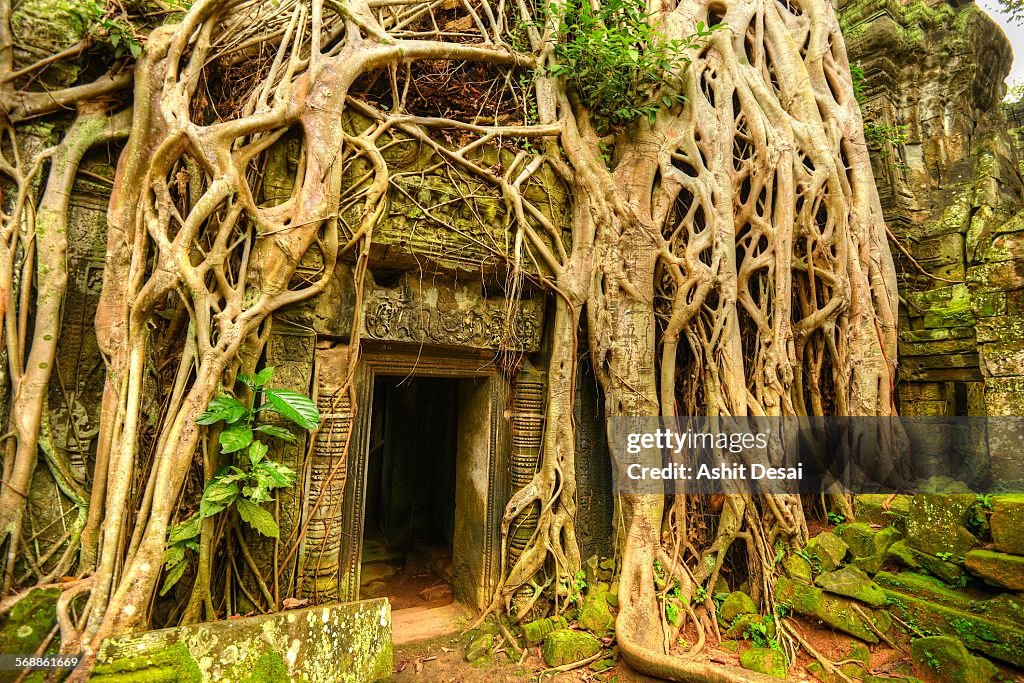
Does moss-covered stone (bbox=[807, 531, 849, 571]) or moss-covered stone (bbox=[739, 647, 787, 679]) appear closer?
moss-covered stone (bbox=[739, 647, 787, 679])

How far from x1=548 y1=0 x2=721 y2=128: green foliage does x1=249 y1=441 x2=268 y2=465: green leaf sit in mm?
3026

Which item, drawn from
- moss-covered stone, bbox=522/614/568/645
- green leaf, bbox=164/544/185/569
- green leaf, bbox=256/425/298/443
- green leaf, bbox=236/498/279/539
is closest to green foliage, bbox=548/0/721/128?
green leaf, bbox=256/425/298/443

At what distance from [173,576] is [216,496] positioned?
384 mm

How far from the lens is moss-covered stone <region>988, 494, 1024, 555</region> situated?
2359 millimetres

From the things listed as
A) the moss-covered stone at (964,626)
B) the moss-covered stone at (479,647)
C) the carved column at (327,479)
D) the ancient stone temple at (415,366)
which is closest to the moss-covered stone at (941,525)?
the moss-covered stone at (964,626)

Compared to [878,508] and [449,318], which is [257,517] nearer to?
[449,318]

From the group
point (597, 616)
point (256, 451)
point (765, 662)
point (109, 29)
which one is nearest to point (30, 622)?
point (256, 451)

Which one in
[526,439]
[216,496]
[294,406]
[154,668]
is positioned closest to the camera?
[154,668]

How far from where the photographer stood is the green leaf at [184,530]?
7.47ft

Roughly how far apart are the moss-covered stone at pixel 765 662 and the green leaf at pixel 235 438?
9.33ft

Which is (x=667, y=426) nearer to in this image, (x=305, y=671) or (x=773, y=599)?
(x=773, y=599)

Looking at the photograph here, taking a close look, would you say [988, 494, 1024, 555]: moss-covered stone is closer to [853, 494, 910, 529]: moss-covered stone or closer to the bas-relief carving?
[853, 494, 910, 529]: moss-covered stone

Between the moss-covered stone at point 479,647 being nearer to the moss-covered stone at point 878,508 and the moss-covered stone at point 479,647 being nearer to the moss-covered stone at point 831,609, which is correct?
the moss-covered stone at point 831,609

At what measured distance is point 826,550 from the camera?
3029 millimetres
